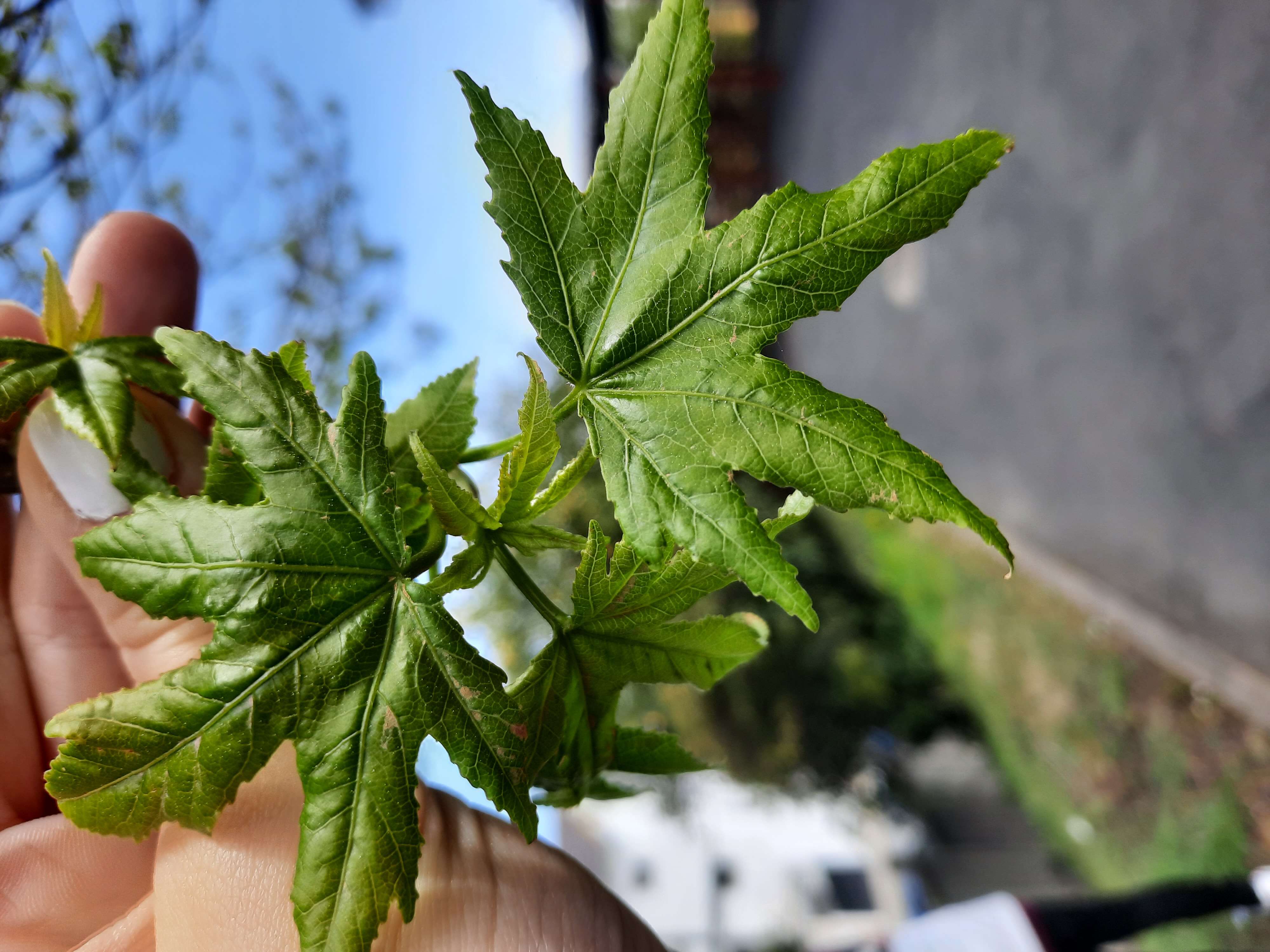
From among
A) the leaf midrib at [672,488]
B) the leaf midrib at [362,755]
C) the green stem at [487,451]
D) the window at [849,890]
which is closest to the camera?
the leaf midrib at [672,488]

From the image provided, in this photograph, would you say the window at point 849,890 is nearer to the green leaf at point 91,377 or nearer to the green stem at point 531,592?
the green stem at point 531,592

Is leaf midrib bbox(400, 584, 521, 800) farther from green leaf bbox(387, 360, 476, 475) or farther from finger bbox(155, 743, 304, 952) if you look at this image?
finger bbox(155, 743, 304, 952)

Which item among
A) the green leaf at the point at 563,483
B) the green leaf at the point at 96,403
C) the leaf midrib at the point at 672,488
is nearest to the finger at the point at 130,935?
the green leaf at the point at 96,403

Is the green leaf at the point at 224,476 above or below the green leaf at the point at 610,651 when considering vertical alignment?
above

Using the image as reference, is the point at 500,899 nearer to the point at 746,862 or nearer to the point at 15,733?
the point at 15,733

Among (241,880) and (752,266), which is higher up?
(752,266)

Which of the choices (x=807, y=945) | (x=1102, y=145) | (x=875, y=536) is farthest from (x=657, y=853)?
(x=1102, y=145)

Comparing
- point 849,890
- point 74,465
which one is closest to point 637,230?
point 74,465
